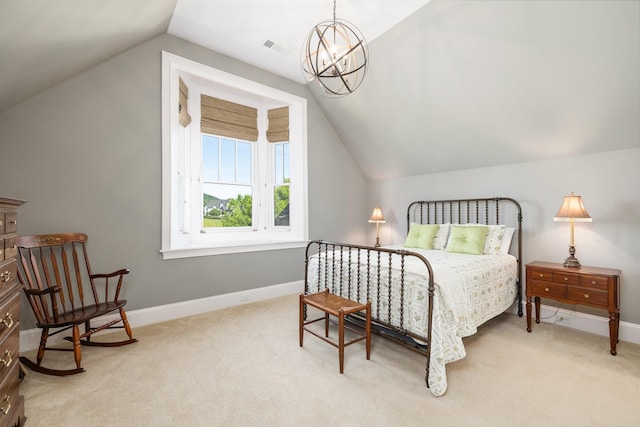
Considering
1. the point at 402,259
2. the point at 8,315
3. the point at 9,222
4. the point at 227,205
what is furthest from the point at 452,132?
the point at 8,315

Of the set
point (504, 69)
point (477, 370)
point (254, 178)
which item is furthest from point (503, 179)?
point (254, 178)

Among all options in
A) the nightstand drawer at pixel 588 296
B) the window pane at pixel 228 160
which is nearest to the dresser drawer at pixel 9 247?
the window pane at pixel 228 160

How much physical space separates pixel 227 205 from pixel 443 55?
3.28 m

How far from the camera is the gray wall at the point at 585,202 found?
8.96ft

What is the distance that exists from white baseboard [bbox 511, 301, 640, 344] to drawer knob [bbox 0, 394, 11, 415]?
423 centimetres

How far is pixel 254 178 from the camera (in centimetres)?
455

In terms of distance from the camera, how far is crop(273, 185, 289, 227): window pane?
455 centimetres

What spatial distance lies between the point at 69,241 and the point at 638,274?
506cm

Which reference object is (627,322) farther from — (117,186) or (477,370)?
(117,186)

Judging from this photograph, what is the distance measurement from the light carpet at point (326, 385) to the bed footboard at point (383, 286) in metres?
0.24

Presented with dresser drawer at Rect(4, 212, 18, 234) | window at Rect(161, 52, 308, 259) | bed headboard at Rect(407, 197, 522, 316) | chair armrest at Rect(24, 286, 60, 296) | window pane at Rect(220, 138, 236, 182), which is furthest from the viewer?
window pane at Rect(220, 138, 236, 182)

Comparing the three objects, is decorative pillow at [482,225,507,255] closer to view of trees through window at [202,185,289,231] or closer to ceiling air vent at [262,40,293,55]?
view of trees through window at [202,185,289,231]

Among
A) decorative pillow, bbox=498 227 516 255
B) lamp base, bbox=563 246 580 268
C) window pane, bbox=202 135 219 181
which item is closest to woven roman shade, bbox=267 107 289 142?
window pane, bbox=202 135 219 181

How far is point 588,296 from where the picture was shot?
256 centimetres
